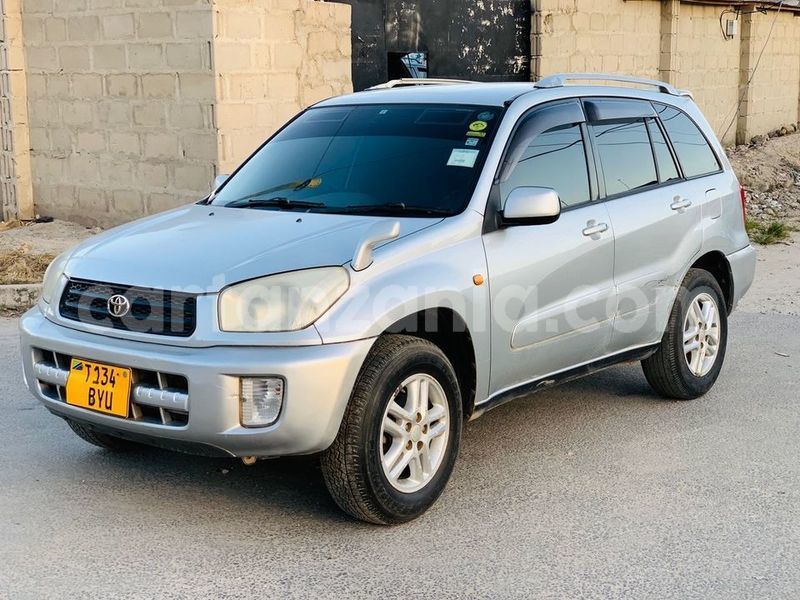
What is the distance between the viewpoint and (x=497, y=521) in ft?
15.0

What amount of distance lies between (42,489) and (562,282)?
2.52 meters

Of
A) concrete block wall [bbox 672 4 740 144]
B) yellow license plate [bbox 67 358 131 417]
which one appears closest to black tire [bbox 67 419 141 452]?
yellow license plate [bbox 67 358 131 417]

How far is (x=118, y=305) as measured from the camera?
4.43 metres

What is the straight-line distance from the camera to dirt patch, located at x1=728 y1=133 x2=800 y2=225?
48.4ft

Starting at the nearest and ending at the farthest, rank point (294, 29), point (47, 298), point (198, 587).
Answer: point (198, 587) → point (47, 298) → point (294, 29)

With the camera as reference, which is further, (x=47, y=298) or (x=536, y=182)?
(x=536, y=182)

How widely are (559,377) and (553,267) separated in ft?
1.90

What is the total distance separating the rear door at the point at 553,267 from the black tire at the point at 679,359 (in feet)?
2.14

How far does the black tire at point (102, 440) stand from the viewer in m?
5.23

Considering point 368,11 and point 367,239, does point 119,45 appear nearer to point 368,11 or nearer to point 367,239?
point 368,11

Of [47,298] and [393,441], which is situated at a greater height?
[47,298]

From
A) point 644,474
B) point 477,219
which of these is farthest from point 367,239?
point 644,474

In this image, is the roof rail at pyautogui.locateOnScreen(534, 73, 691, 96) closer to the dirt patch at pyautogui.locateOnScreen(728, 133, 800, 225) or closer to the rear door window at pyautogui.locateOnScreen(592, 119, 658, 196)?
the rear door window at pyautogui.locateOnScreen(592, 119, 658, 196)

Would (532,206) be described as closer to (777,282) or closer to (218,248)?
(218,248)
